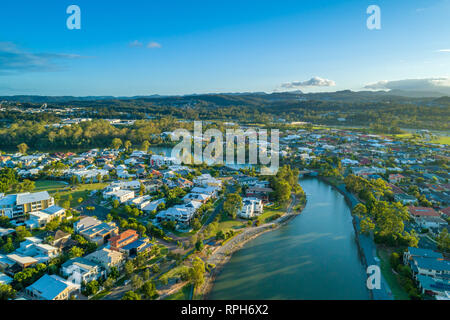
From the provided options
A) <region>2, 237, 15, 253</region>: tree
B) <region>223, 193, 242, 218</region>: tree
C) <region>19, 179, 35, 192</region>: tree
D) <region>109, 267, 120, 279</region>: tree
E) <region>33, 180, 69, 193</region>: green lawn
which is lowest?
<region>109, 267, 120, 279</region>: tree

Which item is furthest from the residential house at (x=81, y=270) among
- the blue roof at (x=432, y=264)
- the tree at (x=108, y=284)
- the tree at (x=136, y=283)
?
the blue roof at (x=432, y=264)

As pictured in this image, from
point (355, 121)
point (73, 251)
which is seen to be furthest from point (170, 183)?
point (355, 121)

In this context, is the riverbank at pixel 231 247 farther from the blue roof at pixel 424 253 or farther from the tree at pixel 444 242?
the tree at pixel 444 242

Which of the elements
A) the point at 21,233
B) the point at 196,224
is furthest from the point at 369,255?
the point at 21,233

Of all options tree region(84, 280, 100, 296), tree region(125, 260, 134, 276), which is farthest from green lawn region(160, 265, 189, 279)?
tree region(84, 280, 100, 296)

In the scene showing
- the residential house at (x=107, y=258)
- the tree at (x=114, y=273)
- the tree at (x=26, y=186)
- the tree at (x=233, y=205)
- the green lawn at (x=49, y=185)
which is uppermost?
the tree at (x=26, y=186)

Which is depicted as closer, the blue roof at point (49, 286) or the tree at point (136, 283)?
the blue roof at point (49, 286)

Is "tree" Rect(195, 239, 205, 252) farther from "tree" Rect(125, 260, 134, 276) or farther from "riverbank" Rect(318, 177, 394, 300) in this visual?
"riverbank" Rect(318, 177, 394, 300)
